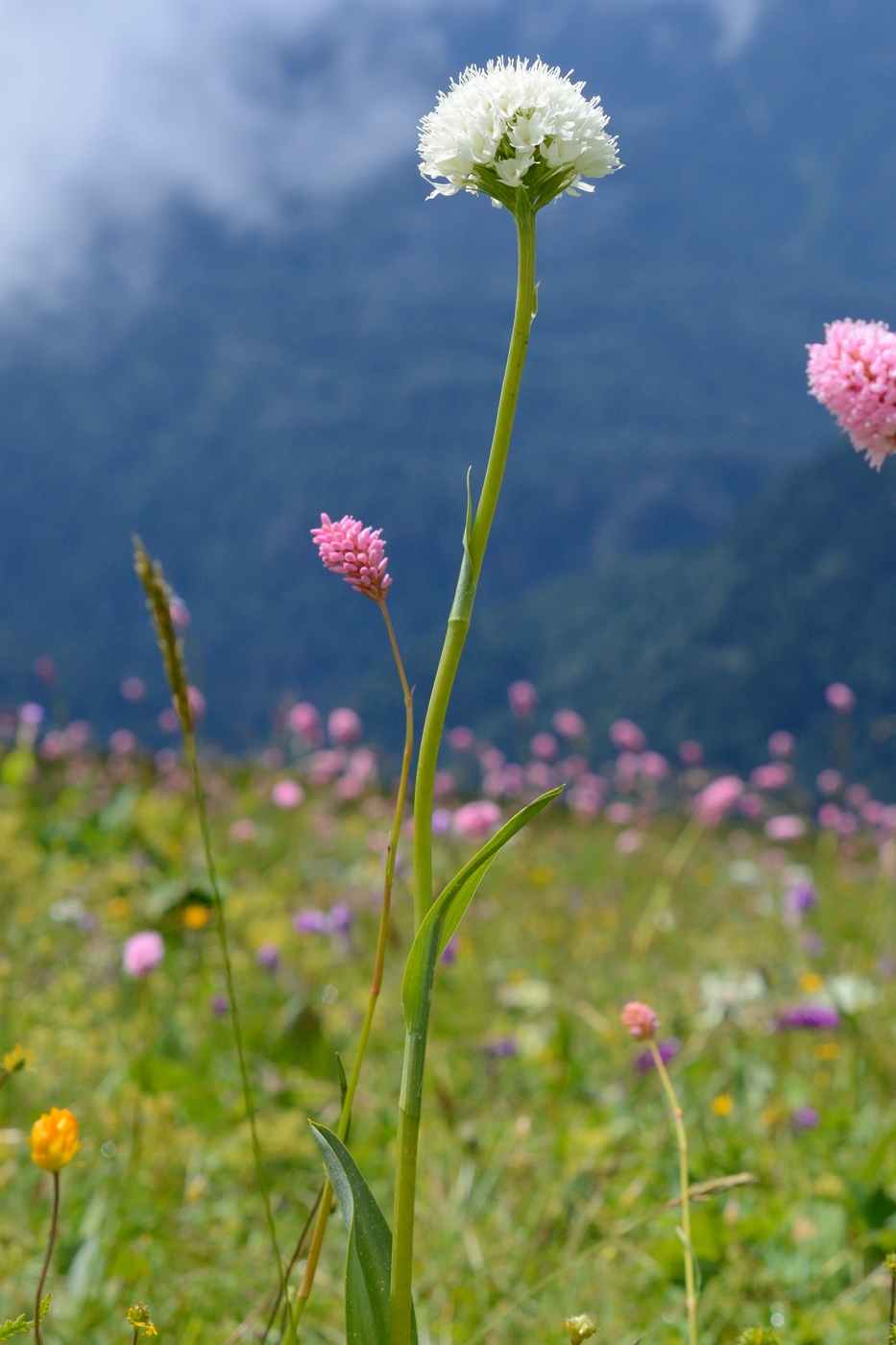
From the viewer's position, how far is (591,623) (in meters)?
134

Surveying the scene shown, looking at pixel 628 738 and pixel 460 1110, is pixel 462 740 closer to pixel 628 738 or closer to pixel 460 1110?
pixel 628 738

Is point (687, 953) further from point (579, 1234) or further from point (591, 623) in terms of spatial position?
point (591, 623)

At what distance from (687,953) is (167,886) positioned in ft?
8.35

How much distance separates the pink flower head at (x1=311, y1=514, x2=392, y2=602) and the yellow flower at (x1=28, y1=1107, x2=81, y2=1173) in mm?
567

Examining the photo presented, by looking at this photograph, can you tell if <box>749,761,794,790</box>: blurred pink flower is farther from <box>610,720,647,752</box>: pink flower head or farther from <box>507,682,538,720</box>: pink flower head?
<box>507,682,538,720</box>: pink flower head

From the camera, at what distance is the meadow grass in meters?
1.65

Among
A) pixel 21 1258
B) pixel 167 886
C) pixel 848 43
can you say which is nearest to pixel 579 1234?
pixel 21 1258

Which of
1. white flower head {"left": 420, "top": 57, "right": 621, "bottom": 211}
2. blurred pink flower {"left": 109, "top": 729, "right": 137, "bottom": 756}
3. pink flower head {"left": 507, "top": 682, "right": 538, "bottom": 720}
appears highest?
blurred pink flower {"left": 109, "top": 729, "right": 137, "bottom": 756}

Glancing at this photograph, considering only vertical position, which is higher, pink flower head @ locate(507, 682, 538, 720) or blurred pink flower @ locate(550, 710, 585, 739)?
pink flower head @ locate(507, 682, 538, 720)

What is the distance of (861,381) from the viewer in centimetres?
89

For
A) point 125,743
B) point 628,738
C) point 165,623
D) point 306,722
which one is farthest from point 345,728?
point 125,743

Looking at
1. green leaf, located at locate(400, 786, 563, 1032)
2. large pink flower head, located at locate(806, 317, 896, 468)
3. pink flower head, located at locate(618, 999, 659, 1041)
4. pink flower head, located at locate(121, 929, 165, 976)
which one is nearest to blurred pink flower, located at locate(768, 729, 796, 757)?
pink flower head, located at locate(121, 929, 165, 976)

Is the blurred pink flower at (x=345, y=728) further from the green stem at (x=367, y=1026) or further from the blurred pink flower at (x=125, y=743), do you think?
the blurred pink flower at (x=125, y=743)

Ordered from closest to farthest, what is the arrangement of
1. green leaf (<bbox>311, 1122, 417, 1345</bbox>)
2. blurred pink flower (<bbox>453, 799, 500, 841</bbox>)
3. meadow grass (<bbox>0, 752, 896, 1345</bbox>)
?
green leaf (<bbox>311, 1122, 417, 1345</bbox>) < meadow grass (<bbox>0, 752, 896, 1345</bbox>) < blurred pink flower (<bbox>453, 799, 500, 841</bbox>)
